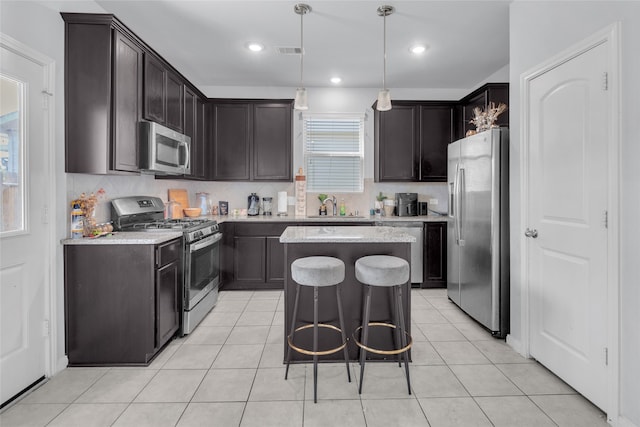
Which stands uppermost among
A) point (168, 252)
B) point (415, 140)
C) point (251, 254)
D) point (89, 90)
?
point (415, 140)

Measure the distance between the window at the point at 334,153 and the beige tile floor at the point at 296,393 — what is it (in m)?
2.62

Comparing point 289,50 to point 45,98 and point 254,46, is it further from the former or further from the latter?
point 45,98

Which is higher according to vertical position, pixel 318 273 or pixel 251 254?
pixel 318 273

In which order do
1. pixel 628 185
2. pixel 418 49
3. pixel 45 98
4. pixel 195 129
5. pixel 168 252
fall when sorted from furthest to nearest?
pixel 195 129
pixel 418 49
pixel 168 252
pixel 45 98
pixel 628 185

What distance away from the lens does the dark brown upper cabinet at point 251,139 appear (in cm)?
446

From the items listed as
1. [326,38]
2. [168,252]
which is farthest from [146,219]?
[326,38]

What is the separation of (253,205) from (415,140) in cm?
240

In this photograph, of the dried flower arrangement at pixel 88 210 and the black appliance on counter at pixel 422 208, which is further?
the black appliance on counter at pixel 422 208

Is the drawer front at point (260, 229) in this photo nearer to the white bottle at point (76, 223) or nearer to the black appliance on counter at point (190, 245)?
the black appliance on counter at point (190, 245)

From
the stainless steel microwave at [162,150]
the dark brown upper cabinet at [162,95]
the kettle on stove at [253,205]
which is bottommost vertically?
the kettle on stove at [253,205]

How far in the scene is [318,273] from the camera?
2049 millimetres

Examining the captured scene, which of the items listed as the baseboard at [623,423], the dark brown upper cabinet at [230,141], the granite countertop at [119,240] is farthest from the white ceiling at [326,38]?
the baseboard at [623,423]

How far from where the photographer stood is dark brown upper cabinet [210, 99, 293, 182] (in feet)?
14.6

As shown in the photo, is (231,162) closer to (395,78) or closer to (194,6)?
(194,6)
